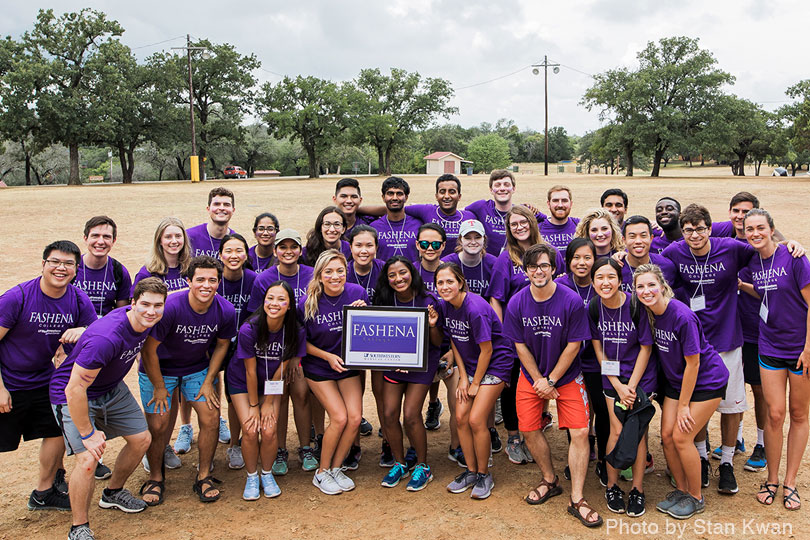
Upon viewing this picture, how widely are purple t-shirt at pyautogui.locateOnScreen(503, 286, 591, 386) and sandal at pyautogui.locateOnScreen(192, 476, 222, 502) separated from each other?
2871mm

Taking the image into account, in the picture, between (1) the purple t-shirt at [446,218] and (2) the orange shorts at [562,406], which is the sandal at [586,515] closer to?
(2) the orange shorts at [562,406]

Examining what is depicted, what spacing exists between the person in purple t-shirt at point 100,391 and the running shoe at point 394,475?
210cm

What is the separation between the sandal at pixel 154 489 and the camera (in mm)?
5365

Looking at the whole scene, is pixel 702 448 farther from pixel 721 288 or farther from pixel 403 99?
pixel 403 99

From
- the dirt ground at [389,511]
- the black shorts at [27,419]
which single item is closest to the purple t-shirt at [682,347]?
the dirt ground at [389,511]

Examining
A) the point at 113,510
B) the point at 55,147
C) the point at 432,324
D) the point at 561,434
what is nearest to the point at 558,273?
the point at 432,324

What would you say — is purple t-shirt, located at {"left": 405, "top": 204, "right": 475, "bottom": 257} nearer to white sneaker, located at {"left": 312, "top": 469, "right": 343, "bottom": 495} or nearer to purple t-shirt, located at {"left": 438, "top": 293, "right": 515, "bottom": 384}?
purple t-shirt, located at {"left": 438, "top": 293, "right": 515, "bottom": 384}

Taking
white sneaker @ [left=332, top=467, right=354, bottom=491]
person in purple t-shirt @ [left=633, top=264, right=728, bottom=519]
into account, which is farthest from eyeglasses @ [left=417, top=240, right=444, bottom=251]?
white sneaker @ [left=332, top=467, right=354, bottom=491]

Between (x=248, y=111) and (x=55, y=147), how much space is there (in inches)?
847

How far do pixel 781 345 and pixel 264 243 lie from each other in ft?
15.8

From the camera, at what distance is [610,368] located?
5125 mm

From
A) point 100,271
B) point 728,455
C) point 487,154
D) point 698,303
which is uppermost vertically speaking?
point 487,154

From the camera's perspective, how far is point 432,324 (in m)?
5.65

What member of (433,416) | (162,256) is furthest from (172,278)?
(433,416)
